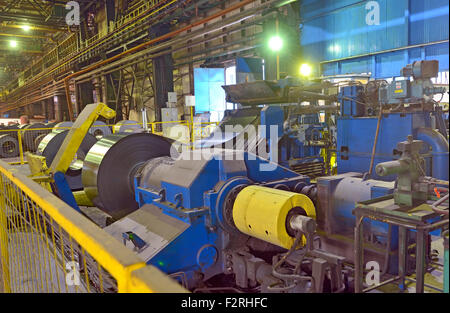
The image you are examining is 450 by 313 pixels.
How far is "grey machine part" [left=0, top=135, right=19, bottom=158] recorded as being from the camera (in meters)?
11.2

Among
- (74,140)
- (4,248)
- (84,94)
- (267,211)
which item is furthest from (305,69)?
(84,94)

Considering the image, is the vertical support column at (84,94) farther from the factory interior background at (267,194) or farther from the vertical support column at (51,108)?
the factory interior background at (267,194)

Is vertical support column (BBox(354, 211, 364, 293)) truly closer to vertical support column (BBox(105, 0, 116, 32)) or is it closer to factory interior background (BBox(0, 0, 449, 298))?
factory interior background (BBox(0, 0, 449, 298))

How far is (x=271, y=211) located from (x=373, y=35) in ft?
31.7

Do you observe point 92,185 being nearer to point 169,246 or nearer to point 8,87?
point 169,246

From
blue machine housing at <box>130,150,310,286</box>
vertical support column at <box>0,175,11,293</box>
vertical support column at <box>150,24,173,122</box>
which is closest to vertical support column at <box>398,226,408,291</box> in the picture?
blue machine housing at <box>130,150,310,286</box>

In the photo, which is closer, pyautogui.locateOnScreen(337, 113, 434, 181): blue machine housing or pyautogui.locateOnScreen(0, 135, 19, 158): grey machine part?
pyautogui.locateOnScreen(337, 113, 434, 181): blue machine housing

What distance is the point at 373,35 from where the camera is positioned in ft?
34.4

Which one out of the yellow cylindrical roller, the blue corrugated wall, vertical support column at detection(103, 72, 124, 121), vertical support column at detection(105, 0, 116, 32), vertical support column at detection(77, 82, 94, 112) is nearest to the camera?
the yellow cylindrical roller

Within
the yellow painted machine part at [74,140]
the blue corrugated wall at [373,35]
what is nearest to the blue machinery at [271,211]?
the yellow painted machine part at [74,140]

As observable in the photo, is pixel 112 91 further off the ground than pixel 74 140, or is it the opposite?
pixel 112 91

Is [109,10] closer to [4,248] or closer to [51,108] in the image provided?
[51,108]

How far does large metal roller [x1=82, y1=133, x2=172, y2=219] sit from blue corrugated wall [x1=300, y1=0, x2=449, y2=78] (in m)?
7.88

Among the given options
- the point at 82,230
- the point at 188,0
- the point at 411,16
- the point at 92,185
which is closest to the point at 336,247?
the point at 82,230
